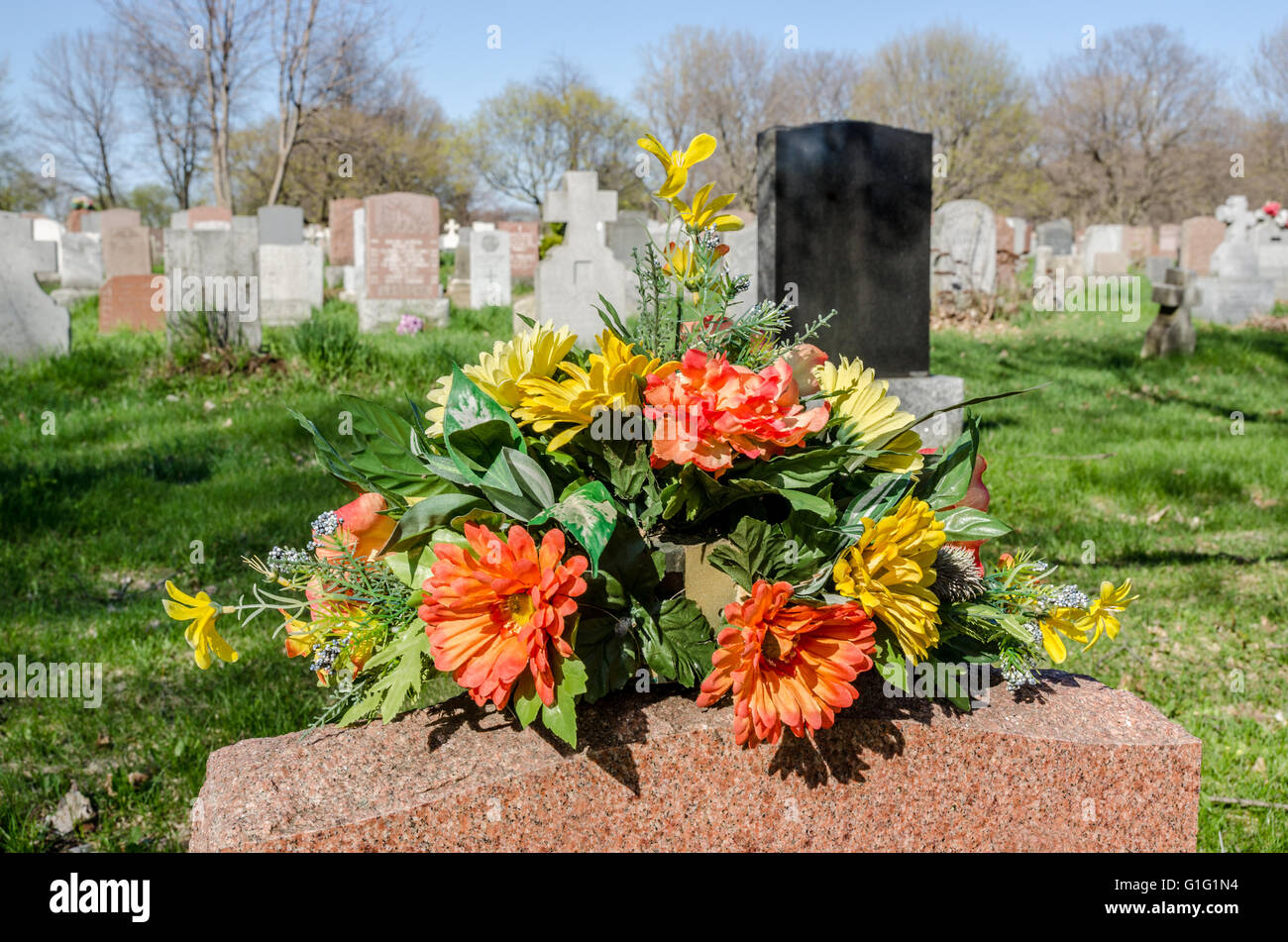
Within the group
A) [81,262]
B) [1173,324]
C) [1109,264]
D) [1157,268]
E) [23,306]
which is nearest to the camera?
[23,306]

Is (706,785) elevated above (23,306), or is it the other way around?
(23,306)

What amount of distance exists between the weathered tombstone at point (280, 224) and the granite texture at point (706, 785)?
1474 centimetres

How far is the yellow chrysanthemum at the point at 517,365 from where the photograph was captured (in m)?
1.50

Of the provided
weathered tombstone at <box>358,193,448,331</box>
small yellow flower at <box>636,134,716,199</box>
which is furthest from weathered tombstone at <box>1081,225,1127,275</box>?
small yellow flower at <box>636,134,716,199</box>

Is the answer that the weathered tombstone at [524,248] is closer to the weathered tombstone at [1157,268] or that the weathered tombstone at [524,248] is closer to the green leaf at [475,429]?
the weathered tombstone at [1157,268]

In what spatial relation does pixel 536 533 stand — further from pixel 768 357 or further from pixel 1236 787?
pixel 1236 787

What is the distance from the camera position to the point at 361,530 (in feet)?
5.14

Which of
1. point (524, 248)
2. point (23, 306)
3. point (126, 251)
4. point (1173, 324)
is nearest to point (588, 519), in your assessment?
point (23, 306)

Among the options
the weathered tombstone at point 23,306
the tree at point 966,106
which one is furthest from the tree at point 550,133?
the weathered tombstone at point 23,306

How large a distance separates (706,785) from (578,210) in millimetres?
9447

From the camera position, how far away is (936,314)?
44.6ft

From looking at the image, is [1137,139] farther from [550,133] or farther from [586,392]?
[586,392]

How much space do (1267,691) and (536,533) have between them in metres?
3.23

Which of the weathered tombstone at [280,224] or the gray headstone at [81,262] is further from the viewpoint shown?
the gray headstone at [81,262]
